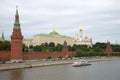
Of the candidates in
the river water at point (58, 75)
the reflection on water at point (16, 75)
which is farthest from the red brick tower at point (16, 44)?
the reflection on water at point (16, 75)

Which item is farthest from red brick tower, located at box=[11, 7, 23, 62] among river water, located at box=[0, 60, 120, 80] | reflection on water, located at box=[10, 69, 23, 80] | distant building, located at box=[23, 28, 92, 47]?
distant building, located at box=[23, 28, 92, 47]

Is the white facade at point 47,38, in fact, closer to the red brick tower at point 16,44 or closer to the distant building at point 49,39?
the distant building at point 49,39

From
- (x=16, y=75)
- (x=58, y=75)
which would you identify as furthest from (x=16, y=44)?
(x=58, y=75)

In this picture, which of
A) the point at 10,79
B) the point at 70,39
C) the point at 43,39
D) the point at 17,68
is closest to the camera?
the point at 10,79

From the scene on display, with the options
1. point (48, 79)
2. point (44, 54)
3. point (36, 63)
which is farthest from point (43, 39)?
point (48, 79)

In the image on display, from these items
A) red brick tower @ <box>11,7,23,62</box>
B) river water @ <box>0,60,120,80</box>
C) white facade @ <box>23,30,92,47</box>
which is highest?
white facade @ <box>23,30,92,47</box>

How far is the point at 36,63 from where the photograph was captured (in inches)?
1724

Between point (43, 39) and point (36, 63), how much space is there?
195 ft

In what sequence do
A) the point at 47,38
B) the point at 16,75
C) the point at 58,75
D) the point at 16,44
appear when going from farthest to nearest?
the point at 47,38, the point at 16,44, the point at 58,75, the point at 16,75

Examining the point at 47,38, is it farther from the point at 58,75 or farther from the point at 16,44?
the point at 58,75

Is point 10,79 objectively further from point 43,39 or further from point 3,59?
point 43,39

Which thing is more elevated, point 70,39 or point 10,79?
point 70,39

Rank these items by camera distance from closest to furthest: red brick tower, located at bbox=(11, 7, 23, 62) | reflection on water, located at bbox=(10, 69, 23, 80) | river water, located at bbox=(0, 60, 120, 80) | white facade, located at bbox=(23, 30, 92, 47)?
reflection on water, located at bbox=(10, 69, 23, 80) < river water, located at bbox=(0, 60, 120, 80) < red brick tower, located at bbox=(11, 7, 23, 62) < white facade, located at bbox=(23, 30, 92, 47)

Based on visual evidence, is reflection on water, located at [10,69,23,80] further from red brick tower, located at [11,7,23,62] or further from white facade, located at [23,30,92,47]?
white facade, located at [23,30,92,47]
